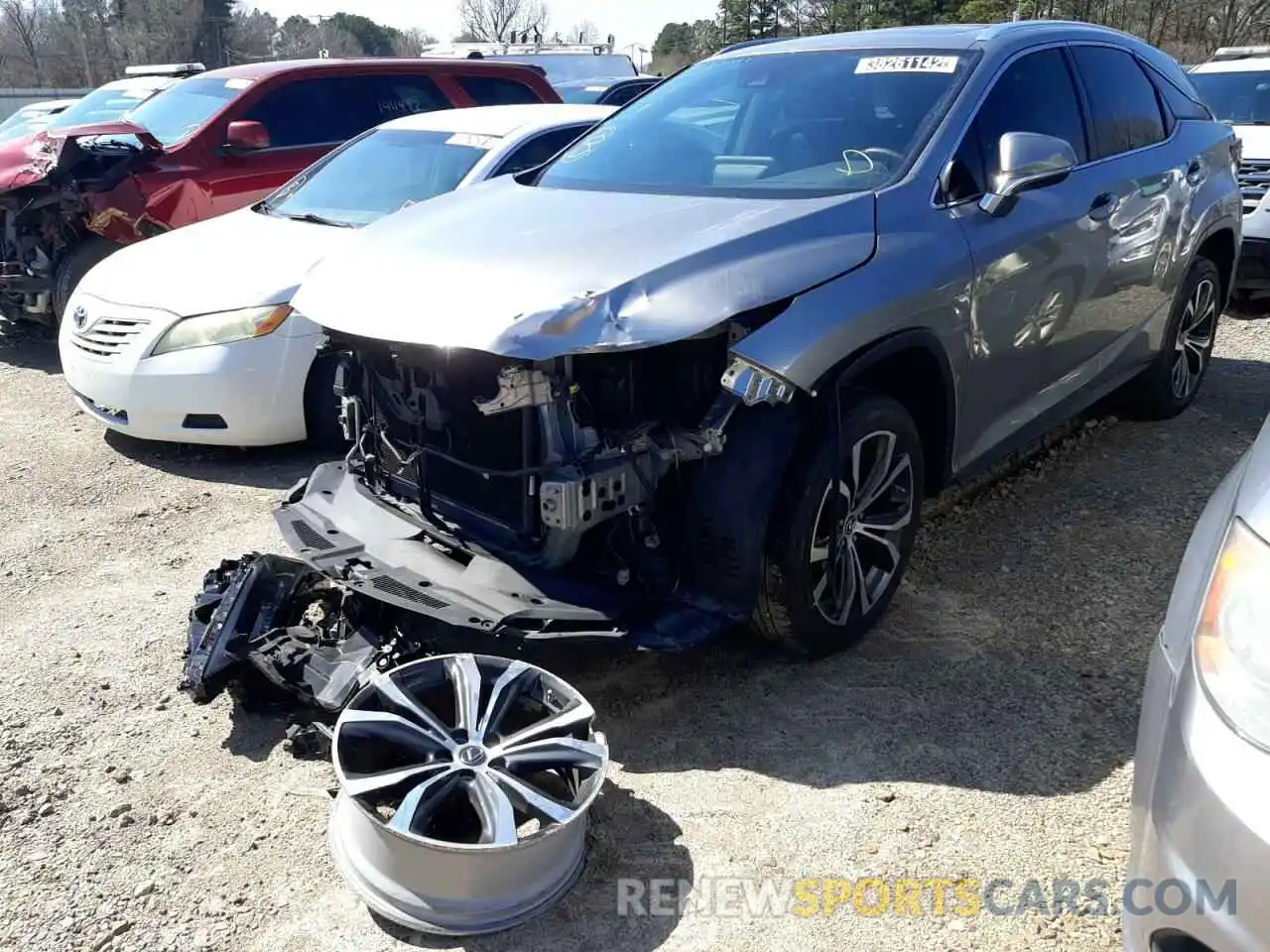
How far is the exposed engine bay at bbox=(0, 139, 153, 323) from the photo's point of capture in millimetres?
6887

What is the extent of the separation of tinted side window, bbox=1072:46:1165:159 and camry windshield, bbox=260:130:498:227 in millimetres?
2979

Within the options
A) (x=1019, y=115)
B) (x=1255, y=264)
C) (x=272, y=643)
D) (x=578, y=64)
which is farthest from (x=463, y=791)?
(x=578, y=64)

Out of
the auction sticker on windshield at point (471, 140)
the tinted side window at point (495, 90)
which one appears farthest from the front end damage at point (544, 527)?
the tinted side window at point (495, 90)

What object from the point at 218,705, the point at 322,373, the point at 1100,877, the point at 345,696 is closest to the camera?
the point at 1100,877

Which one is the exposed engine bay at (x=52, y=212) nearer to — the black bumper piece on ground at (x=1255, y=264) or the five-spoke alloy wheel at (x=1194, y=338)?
the five-spoke alloy wheel at (x=1194, y=338)

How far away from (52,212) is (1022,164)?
20.8 ft

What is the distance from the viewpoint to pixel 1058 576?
3.97m

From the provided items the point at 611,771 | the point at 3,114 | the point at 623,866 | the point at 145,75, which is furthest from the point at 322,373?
the point at 3,114

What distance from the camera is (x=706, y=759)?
2967mm

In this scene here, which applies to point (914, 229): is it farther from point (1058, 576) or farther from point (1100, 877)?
point (1100, 877)

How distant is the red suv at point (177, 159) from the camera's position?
6934 mm

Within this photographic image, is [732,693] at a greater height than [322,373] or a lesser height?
lesser

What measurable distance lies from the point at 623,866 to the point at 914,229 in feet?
6.70

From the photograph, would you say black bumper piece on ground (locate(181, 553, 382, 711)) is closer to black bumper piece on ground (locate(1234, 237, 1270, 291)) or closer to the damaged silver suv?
the damaged silver suv
